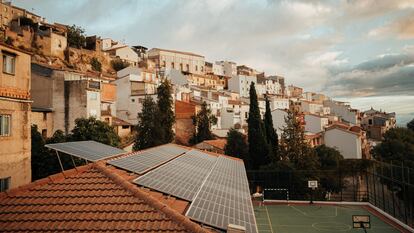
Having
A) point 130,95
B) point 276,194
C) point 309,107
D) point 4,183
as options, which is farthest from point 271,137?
point 309,107

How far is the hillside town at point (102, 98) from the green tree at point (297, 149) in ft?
6.00

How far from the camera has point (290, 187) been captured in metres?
30.7

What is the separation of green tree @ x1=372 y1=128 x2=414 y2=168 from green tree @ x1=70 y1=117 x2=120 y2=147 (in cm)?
3364

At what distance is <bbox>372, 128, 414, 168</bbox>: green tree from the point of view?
1707 inches

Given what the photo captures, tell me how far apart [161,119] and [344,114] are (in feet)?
261

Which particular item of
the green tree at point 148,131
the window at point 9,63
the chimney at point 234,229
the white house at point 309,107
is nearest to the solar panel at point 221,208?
the chimney at point 234,229

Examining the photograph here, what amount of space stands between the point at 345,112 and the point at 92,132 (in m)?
93.6

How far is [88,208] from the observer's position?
7.23m

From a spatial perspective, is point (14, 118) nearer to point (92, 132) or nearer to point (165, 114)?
point (92, 132)

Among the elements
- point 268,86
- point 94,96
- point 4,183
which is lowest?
point 4,183

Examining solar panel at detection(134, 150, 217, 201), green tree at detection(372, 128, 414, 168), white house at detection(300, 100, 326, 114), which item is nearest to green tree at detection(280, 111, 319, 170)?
green tree at detection(372, 128, 414, 168)

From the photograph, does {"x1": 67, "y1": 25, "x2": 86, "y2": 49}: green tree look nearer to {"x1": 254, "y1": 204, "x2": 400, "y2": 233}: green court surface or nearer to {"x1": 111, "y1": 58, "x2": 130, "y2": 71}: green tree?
{"x1": 111, "y1": 58, "x2": 130, "y2": 71}: green tree

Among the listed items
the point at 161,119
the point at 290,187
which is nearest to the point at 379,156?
the point at 290,187

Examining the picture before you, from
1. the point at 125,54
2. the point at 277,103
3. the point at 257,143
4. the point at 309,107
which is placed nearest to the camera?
the point at 257,143
